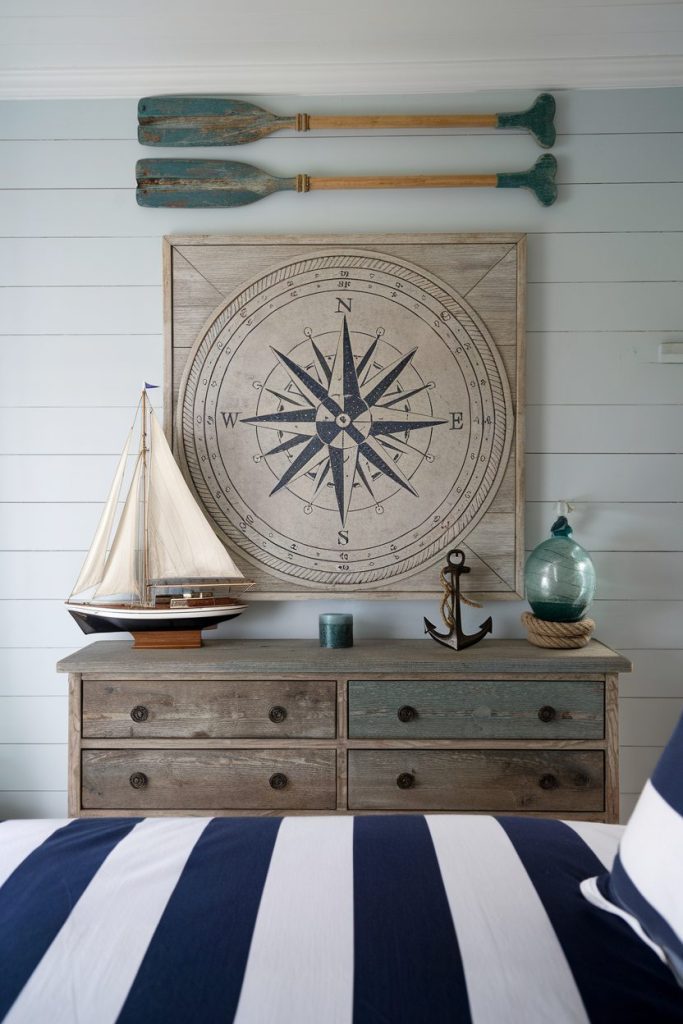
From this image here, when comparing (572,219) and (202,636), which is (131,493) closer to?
(202,636)

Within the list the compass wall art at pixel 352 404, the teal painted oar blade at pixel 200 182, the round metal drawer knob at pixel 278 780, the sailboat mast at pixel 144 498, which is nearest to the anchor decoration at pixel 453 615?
the compass wall art at pixel 352 404

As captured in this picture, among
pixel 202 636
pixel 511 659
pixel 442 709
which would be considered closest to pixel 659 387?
pixel 511 659

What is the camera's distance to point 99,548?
2318mm

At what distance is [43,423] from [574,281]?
176cm

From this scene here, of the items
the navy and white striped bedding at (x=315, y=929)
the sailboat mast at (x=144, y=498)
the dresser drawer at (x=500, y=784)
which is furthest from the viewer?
the sailboat mast at (x=144, y=498)

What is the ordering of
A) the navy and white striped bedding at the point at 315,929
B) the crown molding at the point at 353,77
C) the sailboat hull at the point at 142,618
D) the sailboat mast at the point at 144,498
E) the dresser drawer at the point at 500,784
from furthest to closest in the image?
the crown molding at the point at 353,77 → the sailboat mast at the point at 144,498 → the sailboat hull at the point at 142,618 → the dresser drawer at the point at 500,784 → the navy and white striped bedding at the point at 315,929

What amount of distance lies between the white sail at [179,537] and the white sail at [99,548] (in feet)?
0.32

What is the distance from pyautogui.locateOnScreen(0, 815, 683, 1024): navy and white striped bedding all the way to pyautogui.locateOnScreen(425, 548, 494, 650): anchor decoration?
1084mm

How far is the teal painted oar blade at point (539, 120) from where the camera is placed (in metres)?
2.47

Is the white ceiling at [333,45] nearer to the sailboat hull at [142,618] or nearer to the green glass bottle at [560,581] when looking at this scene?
the green glass bottle at [560,581]

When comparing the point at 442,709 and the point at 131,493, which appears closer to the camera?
the point at 442,709

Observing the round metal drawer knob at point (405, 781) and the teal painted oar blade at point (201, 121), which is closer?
the round metal drawer knob at point (405, 781)

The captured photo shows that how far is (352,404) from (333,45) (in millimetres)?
1072

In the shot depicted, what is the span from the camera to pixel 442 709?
215 centimetres
